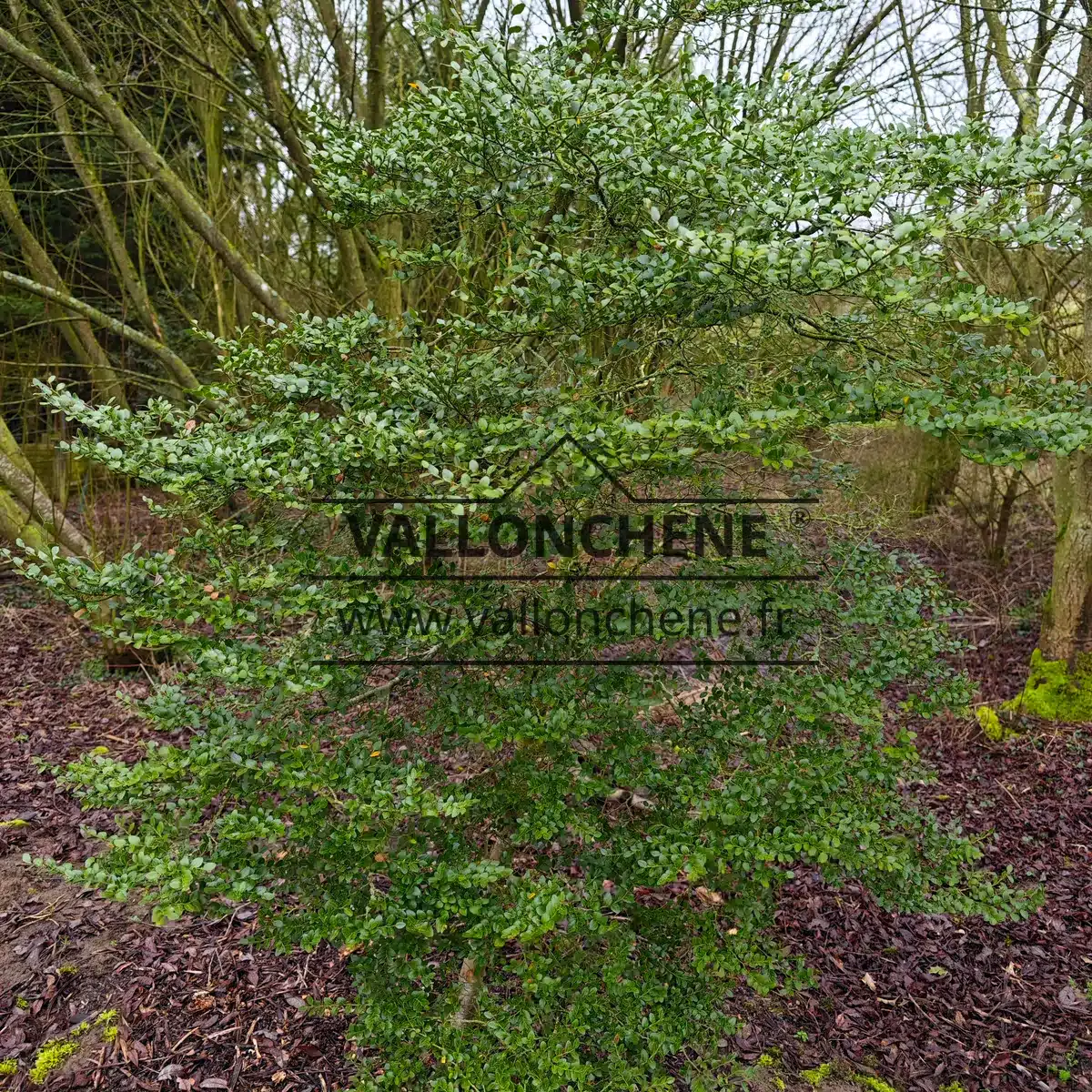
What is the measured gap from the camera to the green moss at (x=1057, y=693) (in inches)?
209

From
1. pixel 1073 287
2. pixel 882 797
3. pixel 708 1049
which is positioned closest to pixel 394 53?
pixel 1073 287

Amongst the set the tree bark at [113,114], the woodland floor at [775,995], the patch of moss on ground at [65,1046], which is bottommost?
the woodland floor at [775,995]

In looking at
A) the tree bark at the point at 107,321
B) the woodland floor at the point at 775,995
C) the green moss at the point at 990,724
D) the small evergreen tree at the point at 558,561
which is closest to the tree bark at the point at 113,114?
the tree bark at the point at 107,321

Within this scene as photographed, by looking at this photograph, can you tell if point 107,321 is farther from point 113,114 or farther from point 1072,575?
point 1072,575

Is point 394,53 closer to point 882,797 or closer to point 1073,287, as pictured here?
point 1073,287

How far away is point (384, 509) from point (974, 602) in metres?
6.25

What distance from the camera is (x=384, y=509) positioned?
193 centimetres

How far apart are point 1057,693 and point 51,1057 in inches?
239

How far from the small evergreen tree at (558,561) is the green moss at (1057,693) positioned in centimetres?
328

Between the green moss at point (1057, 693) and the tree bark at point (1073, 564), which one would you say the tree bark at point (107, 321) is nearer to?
the tree bark at point (1073, 564)

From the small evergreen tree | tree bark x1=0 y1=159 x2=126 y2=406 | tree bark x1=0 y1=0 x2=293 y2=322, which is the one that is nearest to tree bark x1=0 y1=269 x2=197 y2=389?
tree bark x1=0 y1=159 x2=126 y2=406

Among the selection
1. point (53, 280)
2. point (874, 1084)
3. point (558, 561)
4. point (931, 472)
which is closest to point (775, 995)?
point (874, 1084)

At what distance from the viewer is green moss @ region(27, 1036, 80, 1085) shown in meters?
2.81

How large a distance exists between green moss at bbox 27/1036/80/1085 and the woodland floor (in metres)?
0.04
